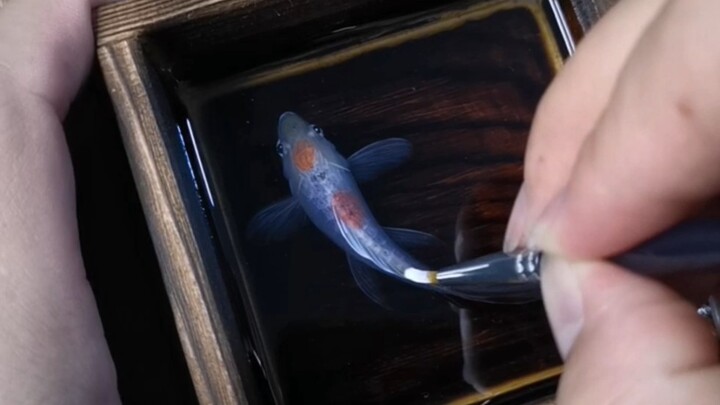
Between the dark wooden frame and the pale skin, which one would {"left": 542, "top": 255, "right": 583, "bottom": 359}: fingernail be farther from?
the dark wooden frame

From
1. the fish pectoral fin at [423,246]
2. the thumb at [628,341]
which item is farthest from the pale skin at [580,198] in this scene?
the fish pectoral fin at [423,246]

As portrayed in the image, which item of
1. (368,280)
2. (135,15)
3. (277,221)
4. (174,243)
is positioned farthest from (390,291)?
(135,15)

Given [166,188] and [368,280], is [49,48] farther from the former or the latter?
[368,280]

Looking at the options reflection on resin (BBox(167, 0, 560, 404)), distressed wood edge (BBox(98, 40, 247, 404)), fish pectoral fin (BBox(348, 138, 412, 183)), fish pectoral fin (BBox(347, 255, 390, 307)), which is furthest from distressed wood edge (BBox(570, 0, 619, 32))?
distressed wood edge (BBox(98, 40, 247, 404))

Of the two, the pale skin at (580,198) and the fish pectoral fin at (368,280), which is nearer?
the pale skin at (580,198)

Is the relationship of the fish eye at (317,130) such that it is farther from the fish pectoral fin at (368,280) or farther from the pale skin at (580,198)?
the pale skin at (580,198)

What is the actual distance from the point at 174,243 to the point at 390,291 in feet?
0.78

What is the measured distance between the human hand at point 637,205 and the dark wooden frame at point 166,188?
260 millimetres

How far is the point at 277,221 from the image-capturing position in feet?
2.84

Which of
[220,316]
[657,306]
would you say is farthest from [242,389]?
[657,306]

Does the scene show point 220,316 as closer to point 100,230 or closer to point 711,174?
point 100,230

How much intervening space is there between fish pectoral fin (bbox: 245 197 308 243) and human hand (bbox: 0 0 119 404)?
0.68 ft

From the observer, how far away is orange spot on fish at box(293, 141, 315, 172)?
2.83ft

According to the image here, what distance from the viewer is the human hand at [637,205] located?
1.46 ft
